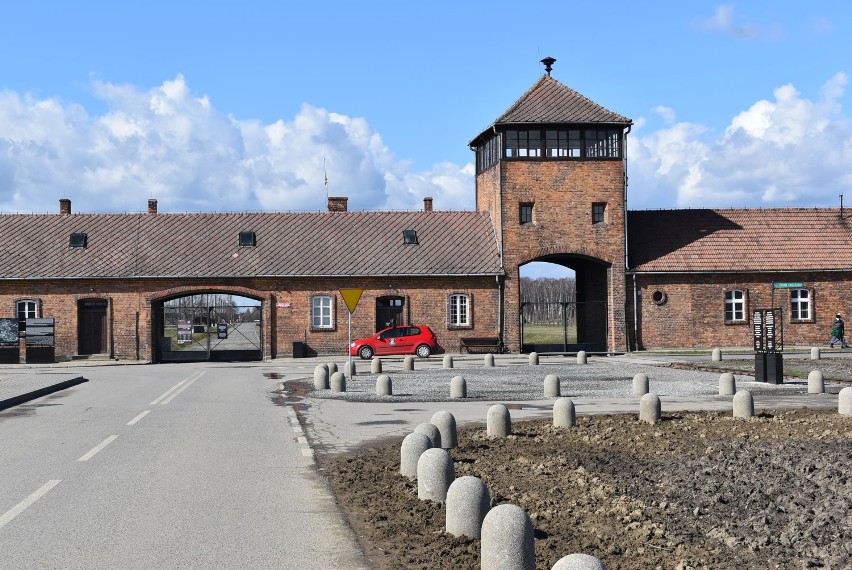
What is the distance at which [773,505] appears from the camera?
8.97 m

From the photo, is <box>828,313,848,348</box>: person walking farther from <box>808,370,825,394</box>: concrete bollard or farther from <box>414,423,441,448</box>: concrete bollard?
<box>414,423,441,448</box>: concrete bollard

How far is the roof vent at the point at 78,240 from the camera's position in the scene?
44.4 meters

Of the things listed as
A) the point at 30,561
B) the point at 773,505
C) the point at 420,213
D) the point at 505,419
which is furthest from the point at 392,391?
the point at 420,213

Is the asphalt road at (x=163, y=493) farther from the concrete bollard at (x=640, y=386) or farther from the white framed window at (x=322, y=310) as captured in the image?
the white framed window at (x=322, y=310)

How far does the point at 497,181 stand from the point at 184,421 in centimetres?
2782

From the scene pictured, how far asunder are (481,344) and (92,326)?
1632cm

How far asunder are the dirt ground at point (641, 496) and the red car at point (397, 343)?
2650cm

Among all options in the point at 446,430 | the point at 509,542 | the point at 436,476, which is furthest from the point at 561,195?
the point at 509,542

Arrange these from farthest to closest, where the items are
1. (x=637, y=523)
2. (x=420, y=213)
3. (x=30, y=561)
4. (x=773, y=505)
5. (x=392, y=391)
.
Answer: (x=420, y=213), (x=392, y=391), (x=773, y=505), (x=637, y=523), (x=30, y=561)

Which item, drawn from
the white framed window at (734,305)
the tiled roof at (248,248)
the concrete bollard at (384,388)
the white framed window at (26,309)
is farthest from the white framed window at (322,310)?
the concrete bollard at (384,388)

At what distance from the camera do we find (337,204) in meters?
49.2

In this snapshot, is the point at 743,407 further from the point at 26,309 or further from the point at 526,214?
the point at 26,309

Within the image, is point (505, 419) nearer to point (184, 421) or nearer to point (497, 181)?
point (184, 421)

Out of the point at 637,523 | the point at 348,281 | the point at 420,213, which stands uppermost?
the point at 420,213
